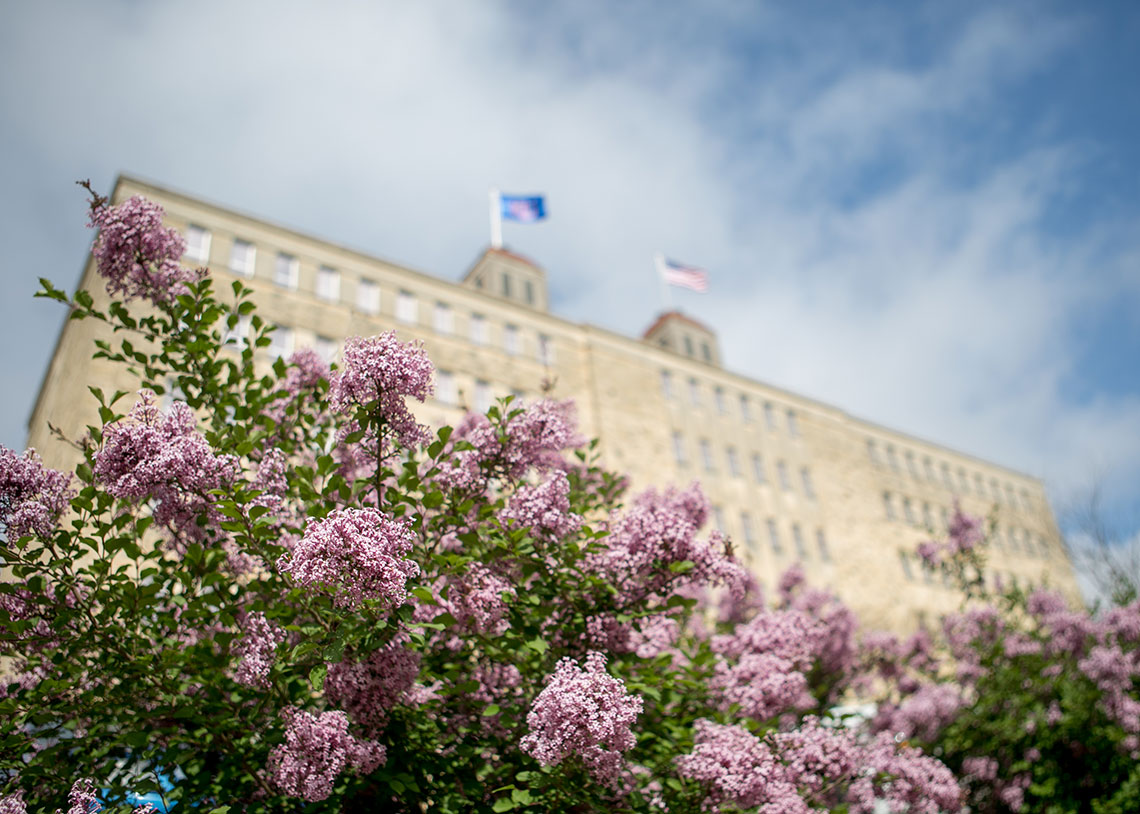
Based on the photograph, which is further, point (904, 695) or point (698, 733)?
point (904, 695)

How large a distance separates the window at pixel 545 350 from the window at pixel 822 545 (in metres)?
15.8

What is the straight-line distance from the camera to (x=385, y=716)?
16.8ft

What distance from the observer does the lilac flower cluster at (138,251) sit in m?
6.03

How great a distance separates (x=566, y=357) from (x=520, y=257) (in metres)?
→ 6.28

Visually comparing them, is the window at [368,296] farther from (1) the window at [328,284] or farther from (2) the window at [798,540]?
(2) the window at [798,540]

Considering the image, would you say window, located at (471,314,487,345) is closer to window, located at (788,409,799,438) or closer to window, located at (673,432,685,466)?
window, located at (673,432,685,466)

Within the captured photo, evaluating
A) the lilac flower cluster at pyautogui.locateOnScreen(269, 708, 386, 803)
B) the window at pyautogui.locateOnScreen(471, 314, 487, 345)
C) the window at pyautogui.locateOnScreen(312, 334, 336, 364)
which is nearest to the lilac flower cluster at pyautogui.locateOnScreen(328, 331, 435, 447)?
the lilac flower cluster at pyautogui.locateOnScreen(269, 708, 386, 803)

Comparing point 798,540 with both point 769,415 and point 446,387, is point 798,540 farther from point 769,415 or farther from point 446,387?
point 446,387

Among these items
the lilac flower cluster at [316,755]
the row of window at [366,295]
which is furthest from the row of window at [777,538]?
the lilac flower cluster at [316,755]

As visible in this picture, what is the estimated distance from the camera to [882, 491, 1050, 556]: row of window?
4519cm

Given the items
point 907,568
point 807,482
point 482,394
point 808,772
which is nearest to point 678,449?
point 807,482

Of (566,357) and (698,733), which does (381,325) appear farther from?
(698,733)

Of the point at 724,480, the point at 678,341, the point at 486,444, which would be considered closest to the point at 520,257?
the point at 678,341

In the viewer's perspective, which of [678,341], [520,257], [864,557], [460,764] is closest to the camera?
[460,764]
